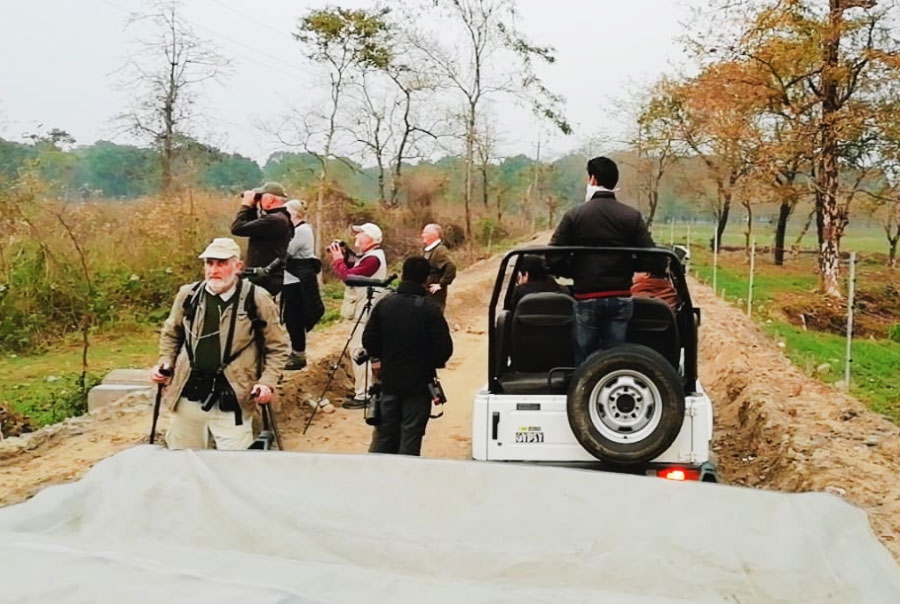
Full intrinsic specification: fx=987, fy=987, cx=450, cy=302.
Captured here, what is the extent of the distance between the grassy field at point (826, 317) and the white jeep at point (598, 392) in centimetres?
601

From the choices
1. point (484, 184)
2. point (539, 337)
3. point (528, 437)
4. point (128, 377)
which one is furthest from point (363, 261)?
point (484, 184)

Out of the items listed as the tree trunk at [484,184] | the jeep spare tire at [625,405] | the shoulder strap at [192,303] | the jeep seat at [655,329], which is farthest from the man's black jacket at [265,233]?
the tree trunk at [484,184]

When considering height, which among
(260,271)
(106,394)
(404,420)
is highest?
(260,271)

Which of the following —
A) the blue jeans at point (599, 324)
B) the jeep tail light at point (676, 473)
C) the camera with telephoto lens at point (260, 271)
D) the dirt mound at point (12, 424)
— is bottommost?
the dirt mound at point (12, 424)

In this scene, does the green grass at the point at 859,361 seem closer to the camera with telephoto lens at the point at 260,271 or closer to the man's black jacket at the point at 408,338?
the man's black jacket at the point at 408,338

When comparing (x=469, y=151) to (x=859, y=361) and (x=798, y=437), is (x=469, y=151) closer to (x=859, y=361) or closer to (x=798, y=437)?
(x=859, y=361)

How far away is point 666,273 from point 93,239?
44.4ft

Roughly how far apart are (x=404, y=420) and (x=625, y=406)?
5.16 ft

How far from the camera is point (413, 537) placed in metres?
2.43

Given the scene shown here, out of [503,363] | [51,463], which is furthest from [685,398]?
[51,463]

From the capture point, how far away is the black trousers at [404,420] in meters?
6.40

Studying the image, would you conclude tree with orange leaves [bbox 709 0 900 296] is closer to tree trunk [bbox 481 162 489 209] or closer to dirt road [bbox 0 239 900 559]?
dirt road [bbox 0 239 900 559]

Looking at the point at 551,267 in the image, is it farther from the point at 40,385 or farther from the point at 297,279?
the point at 40,385

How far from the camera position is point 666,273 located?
6586mm
